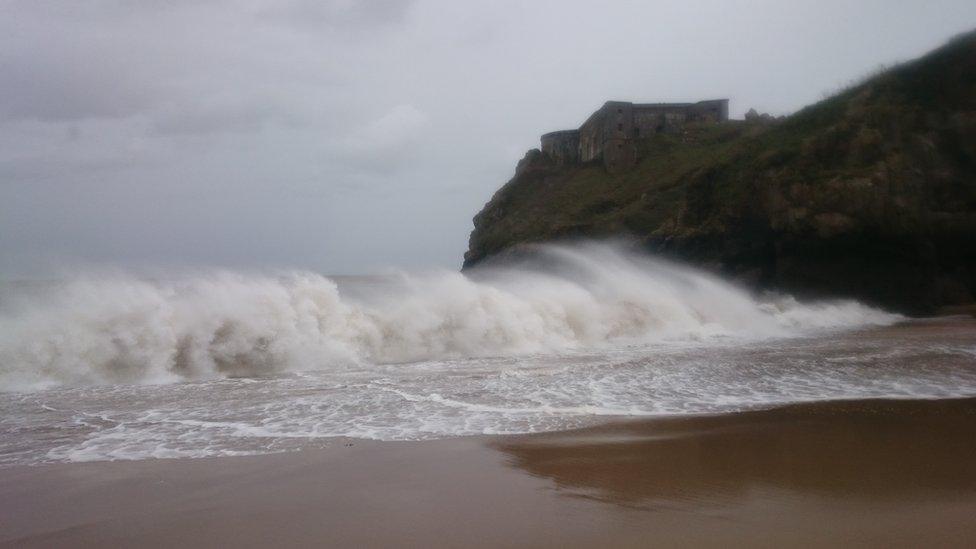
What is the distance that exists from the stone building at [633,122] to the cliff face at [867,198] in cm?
1817

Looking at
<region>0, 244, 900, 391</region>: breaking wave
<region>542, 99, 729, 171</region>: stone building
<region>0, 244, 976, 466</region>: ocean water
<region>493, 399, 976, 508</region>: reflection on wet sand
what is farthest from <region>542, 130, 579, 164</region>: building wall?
<region>493, 399, 976, 508</region>: reflection on wet sand

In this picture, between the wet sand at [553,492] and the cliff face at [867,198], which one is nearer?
the wet sand at [553,492]

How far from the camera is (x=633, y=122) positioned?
147 ft

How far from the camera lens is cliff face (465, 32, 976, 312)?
19266 mm

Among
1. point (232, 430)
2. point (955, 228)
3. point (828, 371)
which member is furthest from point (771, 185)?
point (232, 430)

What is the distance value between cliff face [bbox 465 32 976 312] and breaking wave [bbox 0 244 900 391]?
2815 millimetres

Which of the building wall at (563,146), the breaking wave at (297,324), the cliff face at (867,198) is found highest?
the building wall at (563,146)

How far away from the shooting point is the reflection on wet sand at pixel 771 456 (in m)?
4.23

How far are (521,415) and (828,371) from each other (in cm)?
478

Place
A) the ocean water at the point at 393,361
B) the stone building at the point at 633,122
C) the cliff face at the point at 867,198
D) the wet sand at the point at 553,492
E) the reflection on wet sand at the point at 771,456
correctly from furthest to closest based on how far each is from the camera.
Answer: the stone building at the point at 633,122 < the cliff face at the point at 867,198 < the ocean water at the point at 393,361 < the reflection on wet sand at the point at 771,456 < the wet sand at the point at 553,492

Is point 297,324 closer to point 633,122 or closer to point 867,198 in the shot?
point 867,198

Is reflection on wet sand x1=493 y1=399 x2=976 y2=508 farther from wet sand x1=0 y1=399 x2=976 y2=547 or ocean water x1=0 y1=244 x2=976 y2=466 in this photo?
ocean water x1=0 y1=244 x2=976 y2=466

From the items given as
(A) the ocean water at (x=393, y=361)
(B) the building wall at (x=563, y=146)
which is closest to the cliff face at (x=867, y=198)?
(A) the ocean water at (x=393, y=361)

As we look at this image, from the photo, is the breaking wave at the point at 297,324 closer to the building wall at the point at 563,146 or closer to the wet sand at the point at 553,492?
the wet sand at the point at 553,492
